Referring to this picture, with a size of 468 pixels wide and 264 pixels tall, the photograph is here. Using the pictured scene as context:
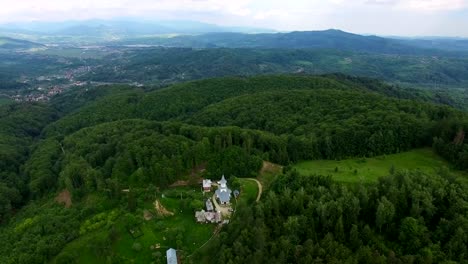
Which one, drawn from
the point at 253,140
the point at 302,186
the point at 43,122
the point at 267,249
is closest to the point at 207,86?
the point at 43,122

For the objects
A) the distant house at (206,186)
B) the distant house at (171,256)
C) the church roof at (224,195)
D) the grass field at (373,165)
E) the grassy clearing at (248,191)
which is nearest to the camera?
the distant house at (171,256)

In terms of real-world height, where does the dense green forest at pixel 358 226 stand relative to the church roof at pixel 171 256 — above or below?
above

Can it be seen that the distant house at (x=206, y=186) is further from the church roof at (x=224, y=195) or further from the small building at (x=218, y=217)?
the small building at (x=218, y=217)

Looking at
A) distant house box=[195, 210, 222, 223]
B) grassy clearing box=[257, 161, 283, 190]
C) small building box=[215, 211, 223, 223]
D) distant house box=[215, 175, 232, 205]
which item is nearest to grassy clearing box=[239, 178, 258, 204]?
distant house box=[215, 175, 232, 205]

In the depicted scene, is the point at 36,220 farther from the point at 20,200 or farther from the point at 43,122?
the point at 43,122

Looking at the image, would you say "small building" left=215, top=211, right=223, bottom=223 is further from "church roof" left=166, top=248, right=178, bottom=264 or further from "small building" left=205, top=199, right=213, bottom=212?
"church roof" left=166, top=248, right=178, bottom=264

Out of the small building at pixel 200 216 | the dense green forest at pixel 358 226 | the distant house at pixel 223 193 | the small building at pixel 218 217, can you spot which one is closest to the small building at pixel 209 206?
the small building at pixel 200 216

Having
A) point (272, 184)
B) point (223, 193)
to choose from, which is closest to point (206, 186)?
point (223, 193)

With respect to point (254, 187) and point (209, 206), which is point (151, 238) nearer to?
point (209, 206)
